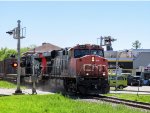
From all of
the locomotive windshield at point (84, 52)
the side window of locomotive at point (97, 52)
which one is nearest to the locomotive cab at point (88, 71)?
the locomotive windshield at point (84, 52)

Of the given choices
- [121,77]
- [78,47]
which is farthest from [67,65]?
[121,77]

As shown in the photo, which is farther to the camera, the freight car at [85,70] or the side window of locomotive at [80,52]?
the side window of locomotive at [80,52]

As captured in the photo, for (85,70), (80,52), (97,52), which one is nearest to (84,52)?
(80,52)

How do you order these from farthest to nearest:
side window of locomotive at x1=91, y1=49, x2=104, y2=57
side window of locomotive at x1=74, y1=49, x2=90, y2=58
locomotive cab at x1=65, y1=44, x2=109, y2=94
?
side window of locomotive at x1=91, y1=49, x2=104, y2=57 < side window of locomotive at x1=74, y1=49, x2=90, y2=58 < locomotive cab at x1=65, y1=44, x2=109, y2=94

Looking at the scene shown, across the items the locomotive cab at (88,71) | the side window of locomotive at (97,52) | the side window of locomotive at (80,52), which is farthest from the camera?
the side window of locomotive at (97,52)

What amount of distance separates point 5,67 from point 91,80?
130 ft

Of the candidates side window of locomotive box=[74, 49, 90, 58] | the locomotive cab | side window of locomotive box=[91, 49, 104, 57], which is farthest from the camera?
side window of locomotive box=[91, 49, 104, 57]

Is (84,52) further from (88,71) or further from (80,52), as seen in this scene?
(88,71)

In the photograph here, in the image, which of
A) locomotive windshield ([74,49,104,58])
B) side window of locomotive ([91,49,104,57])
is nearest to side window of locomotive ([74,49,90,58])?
locomotive windshield ([74,49,104,58])

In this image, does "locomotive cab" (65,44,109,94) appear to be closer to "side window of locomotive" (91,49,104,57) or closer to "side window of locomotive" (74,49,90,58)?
"side window of locomotive" (74,49,90,58)

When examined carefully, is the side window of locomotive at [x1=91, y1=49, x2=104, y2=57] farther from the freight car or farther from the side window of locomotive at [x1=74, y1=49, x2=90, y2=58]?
the side window of locomotive at [x1=74, y1=49, x2=90, y2=58]

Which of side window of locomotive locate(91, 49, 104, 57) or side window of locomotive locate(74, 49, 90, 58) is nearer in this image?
side window of locomotive locate(74, 49, 90, 58)

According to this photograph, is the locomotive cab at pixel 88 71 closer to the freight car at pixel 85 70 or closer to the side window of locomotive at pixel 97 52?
the freight car at pixel 85 70

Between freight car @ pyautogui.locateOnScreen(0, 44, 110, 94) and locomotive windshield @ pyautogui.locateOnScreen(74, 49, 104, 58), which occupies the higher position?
locomotive windshield @ pyautogui.locateOnScreen(74, 49, 104, 58)
